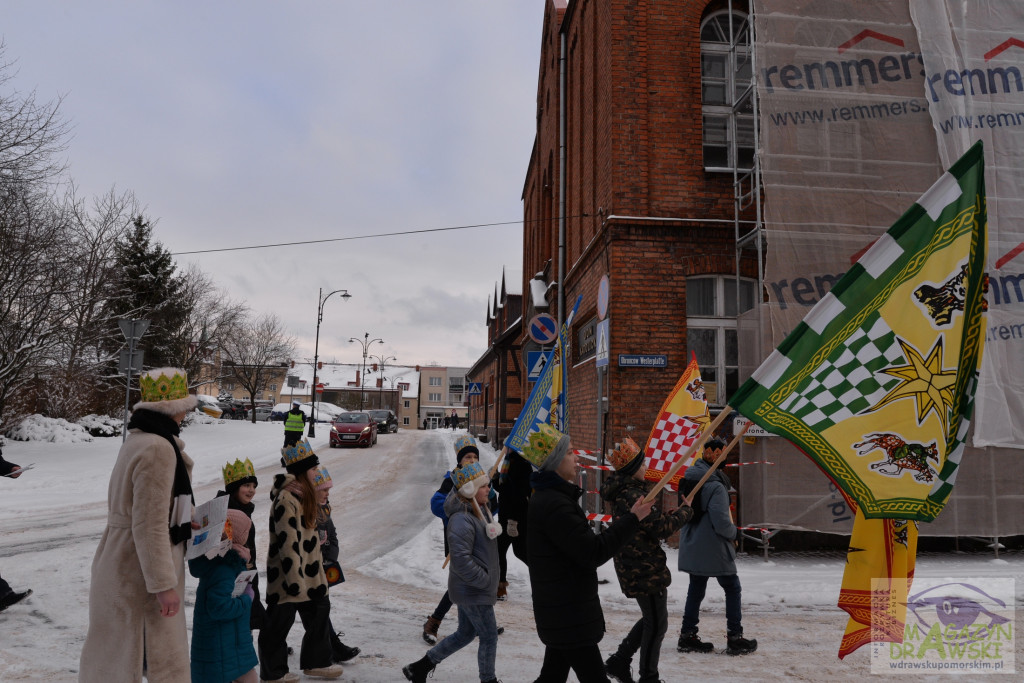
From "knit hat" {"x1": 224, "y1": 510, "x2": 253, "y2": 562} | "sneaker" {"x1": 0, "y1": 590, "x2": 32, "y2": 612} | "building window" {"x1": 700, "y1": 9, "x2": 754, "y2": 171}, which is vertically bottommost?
"sneaker" {"x1": 0, "y1": 590, "x2": 32, "y2": 612}

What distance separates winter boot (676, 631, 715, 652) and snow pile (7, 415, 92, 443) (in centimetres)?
2082

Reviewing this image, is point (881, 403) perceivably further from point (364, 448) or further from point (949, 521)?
point (364, 448)

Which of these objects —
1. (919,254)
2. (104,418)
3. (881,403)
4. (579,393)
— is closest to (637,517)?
(881,403)

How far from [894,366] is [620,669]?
110 inches

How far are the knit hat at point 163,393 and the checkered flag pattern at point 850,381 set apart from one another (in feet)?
10.1

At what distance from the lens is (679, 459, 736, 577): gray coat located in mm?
5605

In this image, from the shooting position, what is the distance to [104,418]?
24734 millimetres

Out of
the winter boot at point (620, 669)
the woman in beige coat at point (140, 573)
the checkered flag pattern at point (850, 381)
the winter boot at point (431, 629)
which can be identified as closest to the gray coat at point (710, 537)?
the winter boot at point (620, 669)

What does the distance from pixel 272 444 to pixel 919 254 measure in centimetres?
2776

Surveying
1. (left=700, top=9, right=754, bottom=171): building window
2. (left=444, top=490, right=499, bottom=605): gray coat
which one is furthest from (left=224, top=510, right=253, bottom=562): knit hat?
(left=700, top=9, right=754, bottom=171): building window

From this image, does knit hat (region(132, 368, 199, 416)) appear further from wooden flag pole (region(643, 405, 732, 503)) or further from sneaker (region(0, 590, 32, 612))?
sneaker (region(0, 590, 32, 612))

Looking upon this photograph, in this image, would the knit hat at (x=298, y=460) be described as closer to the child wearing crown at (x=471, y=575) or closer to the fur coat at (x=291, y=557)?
the fur coat at (x=291, y=557)

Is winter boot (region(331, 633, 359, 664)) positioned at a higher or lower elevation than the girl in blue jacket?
lower

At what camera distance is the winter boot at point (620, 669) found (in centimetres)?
482
